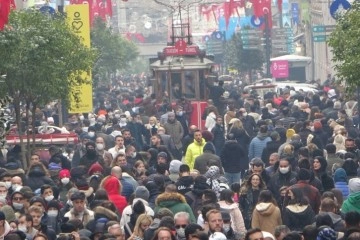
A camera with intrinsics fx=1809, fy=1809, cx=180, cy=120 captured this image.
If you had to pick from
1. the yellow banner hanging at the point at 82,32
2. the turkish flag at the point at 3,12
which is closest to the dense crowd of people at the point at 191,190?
the turkish flag at the point at 3,12

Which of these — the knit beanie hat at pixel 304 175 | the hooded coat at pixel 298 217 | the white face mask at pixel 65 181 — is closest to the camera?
the hooded coat at pixel 298 217

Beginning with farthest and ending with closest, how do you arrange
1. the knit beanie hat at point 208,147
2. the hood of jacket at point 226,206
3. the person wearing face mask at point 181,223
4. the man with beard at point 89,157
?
the knit beanie hat at point 208,147 → the man with beard at point 89,157 → the hood of jacket at point 226,206 → the person wearing face mask at point 181,223

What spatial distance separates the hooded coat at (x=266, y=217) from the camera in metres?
21.0

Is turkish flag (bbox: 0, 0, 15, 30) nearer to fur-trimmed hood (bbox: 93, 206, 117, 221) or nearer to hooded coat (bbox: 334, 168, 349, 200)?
fur-trimmed hood (bbox: 93, 206, 117, 221)

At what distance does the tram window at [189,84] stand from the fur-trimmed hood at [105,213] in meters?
26.9

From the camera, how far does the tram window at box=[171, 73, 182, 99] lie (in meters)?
48.5

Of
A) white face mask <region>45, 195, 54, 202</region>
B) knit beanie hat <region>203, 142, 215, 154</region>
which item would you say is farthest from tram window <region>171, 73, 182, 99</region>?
white face mask <region>45, 195, 54, 202</region>

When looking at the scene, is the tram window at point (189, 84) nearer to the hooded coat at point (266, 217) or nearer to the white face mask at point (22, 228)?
the hooded coat at point (266, 217)

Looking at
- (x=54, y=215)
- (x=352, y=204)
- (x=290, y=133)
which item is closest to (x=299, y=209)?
(x=352, y=204)

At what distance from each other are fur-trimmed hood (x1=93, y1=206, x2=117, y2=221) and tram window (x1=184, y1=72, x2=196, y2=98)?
88.4 ft

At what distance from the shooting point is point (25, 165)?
31953mm

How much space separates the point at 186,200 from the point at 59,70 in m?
11.2

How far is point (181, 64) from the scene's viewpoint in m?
48.8

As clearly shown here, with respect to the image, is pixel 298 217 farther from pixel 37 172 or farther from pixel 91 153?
pixel 91 153
